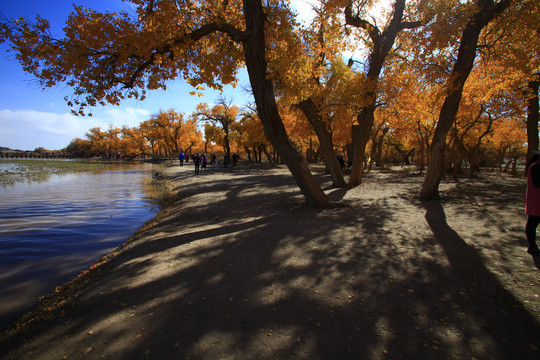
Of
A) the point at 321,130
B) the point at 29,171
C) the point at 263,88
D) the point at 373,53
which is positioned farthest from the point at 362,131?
the point at 29,171

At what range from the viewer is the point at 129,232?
22.7 ft

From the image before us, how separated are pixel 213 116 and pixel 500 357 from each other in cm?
4099

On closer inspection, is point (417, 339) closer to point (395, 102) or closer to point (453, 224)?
point (453, 224)

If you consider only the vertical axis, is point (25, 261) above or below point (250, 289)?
below

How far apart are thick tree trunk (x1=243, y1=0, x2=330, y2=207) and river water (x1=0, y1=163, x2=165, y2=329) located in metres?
4.83

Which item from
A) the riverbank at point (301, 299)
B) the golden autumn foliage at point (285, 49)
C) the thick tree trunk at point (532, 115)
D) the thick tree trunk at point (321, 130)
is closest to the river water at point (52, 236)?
the riverbank at point (301, 299)

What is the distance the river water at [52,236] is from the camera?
158 inches

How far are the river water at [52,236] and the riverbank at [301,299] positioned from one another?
29.1 inches

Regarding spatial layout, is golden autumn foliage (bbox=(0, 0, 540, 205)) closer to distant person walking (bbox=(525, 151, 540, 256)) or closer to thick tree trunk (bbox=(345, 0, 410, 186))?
thick tree trunk (bbox=(345, 0, 410, 186))

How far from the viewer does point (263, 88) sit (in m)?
6.36

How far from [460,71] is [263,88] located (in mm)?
6408

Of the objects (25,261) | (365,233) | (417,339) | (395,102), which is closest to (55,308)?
(25,261)

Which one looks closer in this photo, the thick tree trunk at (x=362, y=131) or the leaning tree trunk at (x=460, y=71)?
the leaning tree trunk at (x=460, y=71)

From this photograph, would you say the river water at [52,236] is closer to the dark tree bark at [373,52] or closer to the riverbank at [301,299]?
the riverbank at [301,299]
